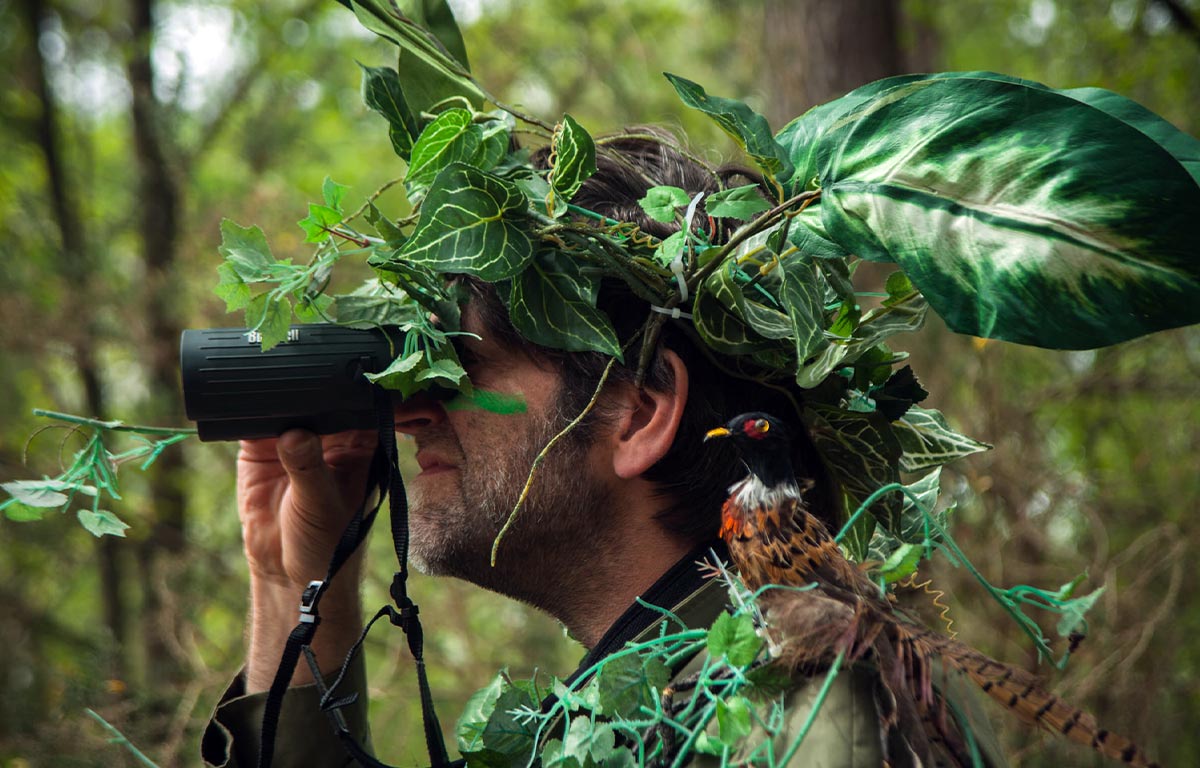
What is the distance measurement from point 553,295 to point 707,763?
70cm

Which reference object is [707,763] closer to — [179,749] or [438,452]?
[438,452]

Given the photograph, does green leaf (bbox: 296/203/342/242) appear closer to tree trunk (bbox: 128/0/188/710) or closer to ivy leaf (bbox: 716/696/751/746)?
ivy leaf (bbox: 716/696/751/746)

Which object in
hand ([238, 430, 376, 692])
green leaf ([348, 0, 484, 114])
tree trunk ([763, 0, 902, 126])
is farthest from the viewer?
tree trunk ([763, 0, 902, 126])

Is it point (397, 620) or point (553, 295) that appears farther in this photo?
point (397, 620)

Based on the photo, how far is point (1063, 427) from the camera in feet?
15.1

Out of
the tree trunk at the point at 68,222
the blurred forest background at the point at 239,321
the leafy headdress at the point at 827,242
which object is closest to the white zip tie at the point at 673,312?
the leafy headdress at the point at 827,242

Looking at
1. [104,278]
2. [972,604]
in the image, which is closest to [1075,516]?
[972,604]

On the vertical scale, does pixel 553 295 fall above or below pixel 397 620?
above

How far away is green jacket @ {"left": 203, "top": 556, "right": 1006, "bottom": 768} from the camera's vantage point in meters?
1.15

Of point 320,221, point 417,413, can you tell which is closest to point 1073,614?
point 417,413

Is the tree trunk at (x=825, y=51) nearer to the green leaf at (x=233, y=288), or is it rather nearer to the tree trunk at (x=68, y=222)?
the green leaf at (x=233, y=288)

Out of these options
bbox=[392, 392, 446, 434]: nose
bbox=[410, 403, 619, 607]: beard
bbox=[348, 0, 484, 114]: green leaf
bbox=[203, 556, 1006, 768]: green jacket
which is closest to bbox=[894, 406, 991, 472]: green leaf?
bbox=[203, 556, 1006, 768]: green jacket

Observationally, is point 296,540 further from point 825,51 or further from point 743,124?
point 825,51

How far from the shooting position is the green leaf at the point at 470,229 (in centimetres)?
139
